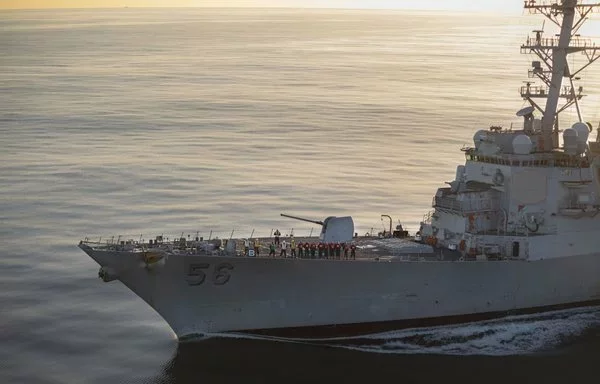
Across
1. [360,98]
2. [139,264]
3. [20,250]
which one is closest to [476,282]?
[139,264]

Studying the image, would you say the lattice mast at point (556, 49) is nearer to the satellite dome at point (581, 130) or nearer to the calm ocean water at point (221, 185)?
the satellite dome at point (581, 130)

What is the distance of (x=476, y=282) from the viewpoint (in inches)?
1153

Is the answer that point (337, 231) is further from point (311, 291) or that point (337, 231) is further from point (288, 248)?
point (311, 291)

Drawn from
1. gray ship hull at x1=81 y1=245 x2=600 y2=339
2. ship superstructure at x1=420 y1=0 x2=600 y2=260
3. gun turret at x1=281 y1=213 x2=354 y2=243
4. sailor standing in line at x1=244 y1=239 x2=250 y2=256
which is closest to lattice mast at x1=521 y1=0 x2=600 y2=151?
ship superstructure at x1=420 y1=0 x2=600 y2=260

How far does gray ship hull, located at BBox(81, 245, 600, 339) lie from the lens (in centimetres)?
2720

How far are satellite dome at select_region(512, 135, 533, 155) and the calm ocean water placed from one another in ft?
18.6

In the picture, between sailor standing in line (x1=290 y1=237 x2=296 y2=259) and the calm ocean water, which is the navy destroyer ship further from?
the calm ocean water

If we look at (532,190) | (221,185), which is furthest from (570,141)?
(221,185)

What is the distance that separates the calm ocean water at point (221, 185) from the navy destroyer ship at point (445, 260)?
2.69 feet

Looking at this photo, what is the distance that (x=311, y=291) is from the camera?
27859 millimetres

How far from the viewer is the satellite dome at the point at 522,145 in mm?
30109

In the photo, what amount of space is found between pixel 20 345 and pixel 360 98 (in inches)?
2540

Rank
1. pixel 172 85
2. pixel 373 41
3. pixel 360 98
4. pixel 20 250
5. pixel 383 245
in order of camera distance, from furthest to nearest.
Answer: pixel 373 41 < pixel 172 85 < pixel 360 98 < pixel 20 250 < pixel 383 245

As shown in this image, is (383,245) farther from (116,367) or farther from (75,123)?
(75,123)
